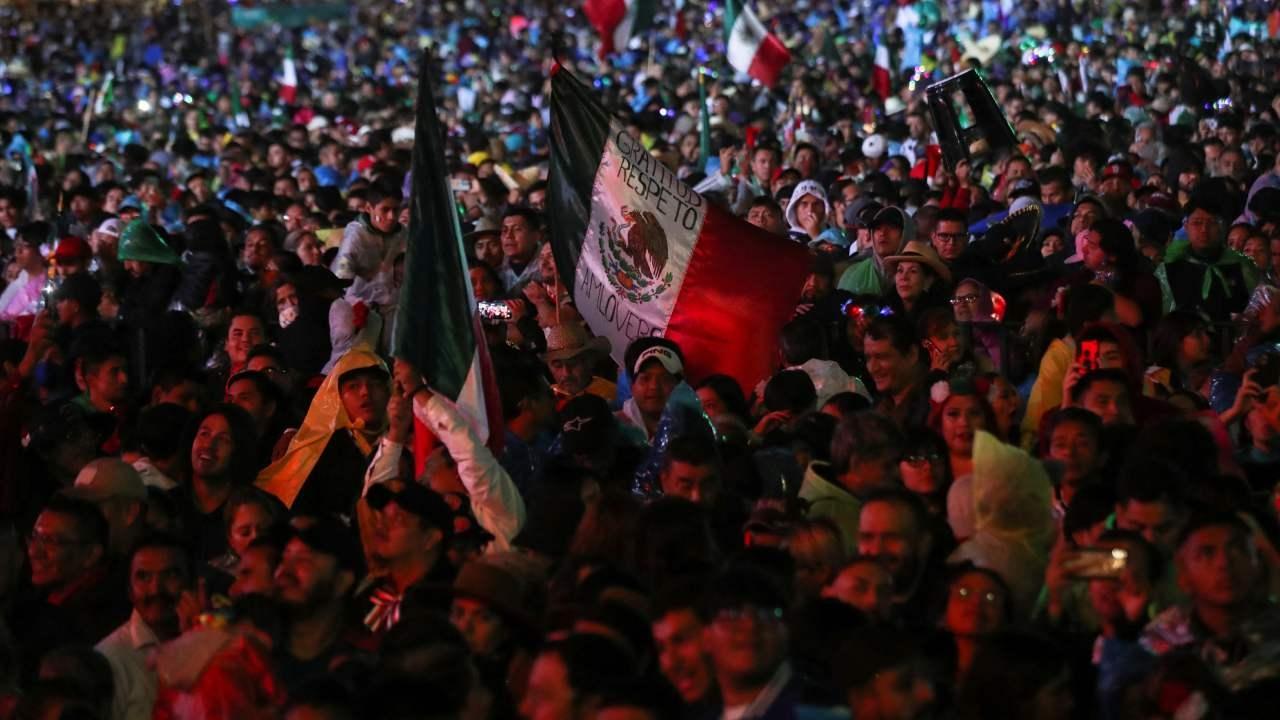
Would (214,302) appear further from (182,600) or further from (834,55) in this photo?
(834,55)

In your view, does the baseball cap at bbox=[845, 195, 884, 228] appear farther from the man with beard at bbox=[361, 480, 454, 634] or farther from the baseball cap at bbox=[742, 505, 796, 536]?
the man with beard at bbox=[361, 480, 454, 634]

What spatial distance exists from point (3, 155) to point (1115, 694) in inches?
749

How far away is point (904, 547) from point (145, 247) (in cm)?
737

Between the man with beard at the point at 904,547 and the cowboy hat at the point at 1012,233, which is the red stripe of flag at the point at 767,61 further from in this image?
the man with beard at the point at 904,547

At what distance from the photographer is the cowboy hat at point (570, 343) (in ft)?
32.4

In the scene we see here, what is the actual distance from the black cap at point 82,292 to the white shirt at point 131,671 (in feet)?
18.9

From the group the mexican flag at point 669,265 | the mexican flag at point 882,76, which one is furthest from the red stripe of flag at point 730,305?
the mexican flag at point 882,76

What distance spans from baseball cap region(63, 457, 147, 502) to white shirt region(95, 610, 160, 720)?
1038mm

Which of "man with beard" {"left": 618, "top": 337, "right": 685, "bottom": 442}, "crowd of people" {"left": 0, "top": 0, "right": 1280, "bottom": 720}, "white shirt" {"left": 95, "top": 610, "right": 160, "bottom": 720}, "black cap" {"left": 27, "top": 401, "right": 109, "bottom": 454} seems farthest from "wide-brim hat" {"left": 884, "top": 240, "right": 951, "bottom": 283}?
"white shirt" {"left": 95, "top": 610, "right": 160, "bottom": 720}

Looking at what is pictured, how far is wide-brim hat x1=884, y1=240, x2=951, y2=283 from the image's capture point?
10.6 meters

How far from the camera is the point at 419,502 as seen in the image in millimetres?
7137

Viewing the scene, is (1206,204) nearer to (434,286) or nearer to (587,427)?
(587,427)

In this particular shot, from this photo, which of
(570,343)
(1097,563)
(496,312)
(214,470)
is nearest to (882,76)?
(496,312)

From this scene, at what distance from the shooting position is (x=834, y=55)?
87.8 ft
